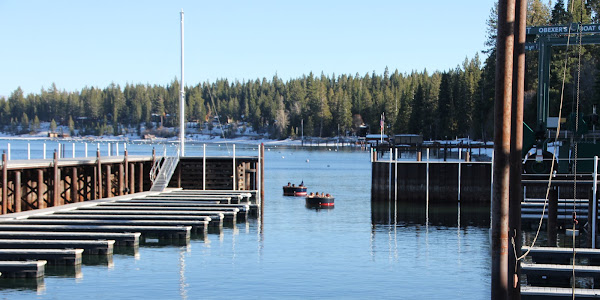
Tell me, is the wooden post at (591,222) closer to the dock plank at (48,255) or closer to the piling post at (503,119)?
the piling post at (503,119)

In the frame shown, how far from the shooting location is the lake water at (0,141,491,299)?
1065 inches

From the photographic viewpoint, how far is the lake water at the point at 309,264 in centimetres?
Result: 2706

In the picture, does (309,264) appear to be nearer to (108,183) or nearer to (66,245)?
(66,245)

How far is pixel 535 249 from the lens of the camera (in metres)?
27.1

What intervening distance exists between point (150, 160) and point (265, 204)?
36.4 feet

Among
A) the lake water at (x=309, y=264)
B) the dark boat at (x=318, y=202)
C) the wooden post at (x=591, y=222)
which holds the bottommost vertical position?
the lake water at (x=309, y=264)

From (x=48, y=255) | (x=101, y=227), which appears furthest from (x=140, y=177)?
(x=48, y=255)

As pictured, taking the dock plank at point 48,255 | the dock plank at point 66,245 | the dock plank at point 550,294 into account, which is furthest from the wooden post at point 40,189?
the dock plank at point 550,294

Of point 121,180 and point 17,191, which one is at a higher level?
point 17,191

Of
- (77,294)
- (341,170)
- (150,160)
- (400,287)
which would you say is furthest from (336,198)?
(341,170)

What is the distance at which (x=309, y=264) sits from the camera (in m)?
33.1

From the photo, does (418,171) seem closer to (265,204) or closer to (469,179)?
(469,179)

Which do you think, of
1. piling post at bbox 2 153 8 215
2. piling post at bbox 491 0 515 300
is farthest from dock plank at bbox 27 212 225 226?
piling post at bbox 491 0 515 300

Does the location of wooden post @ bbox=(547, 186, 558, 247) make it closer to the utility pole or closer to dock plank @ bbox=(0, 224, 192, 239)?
dock plank @ bbox=(0, 224, 192, 239)
